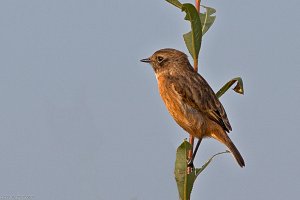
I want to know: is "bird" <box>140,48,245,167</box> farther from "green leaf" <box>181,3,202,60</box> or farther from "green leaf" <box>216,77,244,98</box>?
"green leaf" <box>181,3,202,60</box>

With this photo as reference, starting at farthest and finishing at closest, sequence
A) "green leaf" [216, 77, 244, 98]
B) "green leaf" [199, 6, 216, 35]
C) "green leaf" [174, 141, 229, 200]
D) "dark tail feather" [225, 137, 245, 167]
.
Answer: "dark tail feather" [225, 137, 245, 167], "green leaf" [199, 6, 216, 35], "green leaf" [216, 77, 244, 98], "green leaf" [174, 141, 229, 200]

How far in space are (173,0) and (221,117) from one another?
7.12 feet

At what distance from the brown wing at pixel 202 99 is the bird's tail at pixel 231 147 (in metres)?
0.13

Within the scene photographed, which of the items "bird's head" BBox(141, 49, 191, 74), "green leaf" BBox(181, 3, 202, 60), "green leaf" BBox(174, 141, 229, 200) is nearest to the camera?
"green leaf" BBox(174, 141, 229, 200)

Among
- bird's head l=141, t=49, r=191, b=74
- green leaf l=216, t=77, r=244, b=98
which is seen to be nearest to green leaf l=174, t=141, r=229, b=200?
green leaf l=216, t=77, r=244, b=98

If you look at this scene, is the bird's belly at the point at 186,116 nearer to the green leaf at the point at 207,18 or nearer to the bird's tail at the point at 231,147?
the bird's tail at the point at 231,147

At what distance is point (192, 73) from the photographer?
258 inches

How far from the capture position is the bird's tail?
5.59 meters

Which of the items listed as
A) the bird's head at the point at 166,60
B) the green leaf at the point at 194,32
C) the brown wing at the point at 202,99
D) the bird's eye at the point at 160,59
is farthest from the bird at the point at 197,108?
the green leaf at the point at 194,32

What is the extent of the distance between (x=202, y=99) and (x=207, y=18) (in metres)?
1.57

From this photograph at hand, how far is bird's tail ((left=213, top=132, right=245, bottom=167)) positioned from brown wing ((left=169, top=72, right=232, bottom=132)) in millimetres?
133

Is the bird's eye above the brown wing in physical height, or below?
above

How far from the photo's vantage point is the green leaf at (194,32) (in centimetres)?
406

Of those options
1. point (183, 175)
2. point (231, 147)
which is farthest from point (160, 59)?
point (183, 175)
